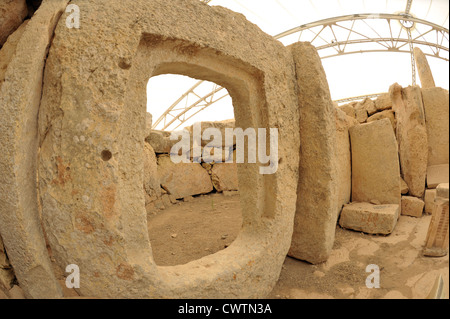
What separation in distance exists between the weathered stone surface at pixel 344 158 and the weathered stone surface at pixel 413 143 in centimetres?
66

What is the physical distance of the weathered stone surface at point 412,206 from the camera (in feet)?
10.1

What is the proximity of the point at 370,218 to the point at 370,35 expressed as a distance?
7.03m

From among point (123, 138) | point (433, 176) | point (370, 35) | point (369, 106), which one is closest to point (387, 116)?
point (369, 106)

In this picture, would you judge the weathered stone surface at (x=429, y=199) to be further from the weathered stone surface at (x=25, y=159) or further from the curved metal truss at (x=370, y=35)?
the curved metal truss at (x=370, y=35)

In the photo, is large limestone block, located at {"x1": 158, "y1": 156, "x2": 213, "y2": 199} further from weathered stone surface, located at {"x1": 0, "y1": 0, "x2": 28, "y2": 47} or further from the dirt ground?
weathered stone surface, located at {"x1": 0, "y1": 0, "x2": 28, "y2": 47}

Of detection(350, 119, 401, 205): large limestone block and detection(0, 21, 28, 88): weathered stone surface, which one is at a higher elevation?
detection(0, 21, 28, 88): weathered stone surface

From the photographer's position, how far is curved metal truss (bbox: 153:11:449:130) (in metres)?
6.56

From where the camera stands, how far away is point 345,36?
7.77 m

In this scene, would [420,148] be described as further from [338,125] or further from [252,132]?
[252,132]

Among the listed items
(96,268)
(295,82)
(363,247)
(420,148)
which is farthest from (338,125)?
(96,268)

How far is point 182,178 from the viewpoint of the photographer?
532cm

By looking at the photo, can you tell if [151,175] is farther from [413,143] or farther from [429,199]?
[429,199]

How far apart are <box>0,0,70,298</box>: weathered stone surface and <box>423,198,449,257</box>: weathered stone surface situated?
209 centimetres

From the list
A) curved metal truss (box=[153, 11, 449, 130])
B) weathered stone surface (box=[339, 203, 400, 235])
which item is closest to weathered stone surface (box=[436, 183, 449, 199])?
weathered stone surface (box=[339, 203, 400, 235])
